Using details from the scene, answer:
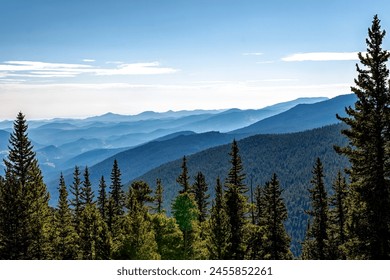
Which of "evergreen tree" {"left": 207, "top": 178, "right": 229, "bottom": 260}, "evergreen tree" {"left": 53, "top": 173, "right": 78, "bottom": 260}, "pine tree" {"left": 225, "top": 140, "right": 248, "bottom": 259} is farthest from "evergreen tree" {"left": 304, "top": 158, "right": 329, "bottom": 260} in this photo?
"evergreen tree" {"left": 53, "top": 173, "right": 78, "bottom": 260}

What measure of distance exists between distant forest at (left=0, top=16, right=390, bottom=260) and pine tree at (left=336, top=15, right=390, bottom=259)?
45 mm

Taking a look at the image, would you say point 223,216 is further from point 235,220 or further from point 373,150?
point 373,150

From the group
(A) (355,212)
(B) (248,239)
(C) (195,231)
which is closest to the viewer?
(A) (355,212)

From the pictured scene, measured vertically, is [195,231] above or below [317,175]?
below

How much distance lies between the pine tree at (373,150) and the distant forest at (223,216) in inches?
1.8

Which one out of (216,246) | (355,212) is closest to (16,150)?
(216,246)

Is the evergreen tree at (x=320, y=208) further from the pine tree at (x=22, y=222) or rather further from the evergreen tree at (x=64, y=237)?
the pine tree at (x=22, y=222)

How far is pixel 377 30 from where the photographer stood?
64.0 feet

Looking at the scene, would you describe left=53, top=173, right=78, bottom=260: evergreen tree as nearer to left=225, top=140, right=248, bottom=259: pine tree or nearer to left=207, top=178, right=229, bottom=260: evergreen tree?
left=207, top=178, right=229, bottom=260: evergreen tree

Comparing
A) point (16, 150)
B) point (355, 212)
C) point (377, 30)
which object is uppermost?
point (377, 30)
